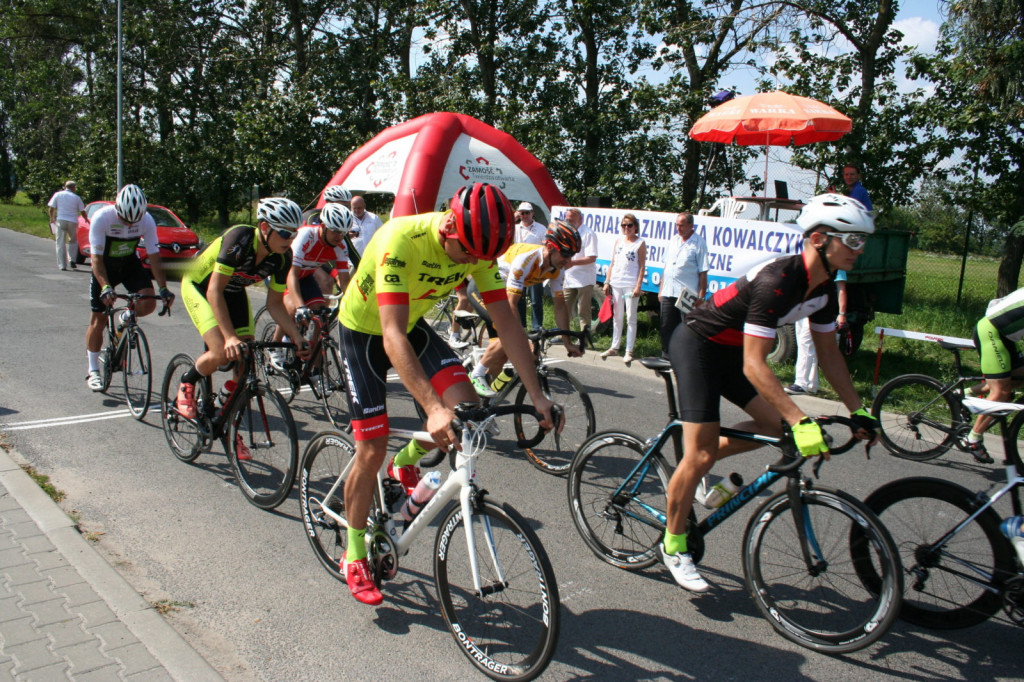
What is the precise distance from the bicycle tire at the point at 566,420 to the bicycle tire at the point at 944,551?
2680 mm

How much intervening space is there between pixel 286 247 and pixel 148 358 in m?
2.19

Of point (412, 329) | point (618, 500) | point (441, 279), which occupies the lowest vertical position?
point (618, 500)

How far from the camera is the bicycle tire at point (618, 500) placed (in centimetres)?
437

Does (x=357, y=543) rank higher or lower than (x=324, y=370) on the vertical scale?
lower

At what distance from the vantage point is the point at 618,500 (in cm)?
449

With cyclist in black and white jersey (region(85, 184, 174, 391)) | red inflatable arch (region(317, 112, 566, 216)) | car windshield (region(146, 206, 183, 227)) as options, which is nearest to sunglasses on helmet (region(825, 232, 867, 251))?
cyclist in black and white jersey (region(85, 184, 174, 391))

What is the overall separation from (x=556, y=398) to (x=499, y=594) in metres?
3.28

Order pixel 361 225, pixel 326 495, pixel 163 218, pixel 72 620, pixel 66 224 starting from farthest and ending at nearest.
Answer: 1. pixel 163 218
2. pixel 66 224
3. pixel 361 225
4. pixel 326 495
5. pixel 72 620

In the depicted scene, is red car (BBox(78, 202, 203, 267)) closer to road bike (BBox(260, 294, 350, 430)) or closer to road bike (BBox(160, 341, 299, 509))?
road bike (BBox(260, 294, 350, 430))

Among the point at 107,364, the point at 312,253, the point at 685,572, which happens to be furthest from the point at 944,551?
the point at 107,364

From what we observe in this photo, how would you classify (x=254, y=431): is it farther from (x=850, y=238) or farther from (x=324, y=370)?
(x=850, y=238)

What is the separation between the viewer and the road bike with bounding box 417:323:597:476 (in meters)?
6.24

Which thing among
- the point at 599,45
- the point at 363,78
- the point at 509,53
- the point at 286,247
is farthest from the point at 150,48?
the point at 286,247

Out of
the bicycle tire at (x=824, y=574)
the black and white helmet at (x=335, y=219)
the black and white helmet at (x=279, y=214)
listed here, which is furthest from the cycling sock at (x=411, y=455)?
the black and white helmet at (x=335, y=219)
